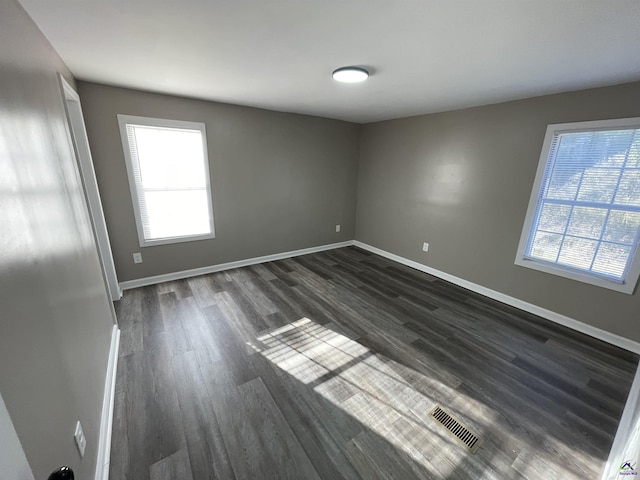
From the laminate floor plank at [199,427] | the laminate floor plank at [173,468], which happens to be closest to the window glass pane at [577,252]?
the laminate floor plank at [199,427]

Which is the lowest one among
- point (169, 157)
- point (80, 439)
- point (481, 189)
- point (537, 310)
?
point (537, 310)

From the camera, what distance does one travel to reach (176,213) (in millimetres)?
3309

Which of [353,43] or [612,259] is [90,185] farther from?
[612,259]

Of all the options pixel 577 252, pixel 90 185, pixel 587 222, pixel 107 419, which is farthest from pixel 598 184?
pixel 90 185

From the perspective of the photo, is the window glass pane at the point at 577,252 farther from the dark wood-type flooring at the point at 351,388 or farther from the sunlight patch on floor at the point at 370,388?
the sunlight patch on floor at the point at 370,388

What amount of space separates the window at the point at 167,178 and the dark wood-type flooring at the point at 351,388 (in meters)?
0.90

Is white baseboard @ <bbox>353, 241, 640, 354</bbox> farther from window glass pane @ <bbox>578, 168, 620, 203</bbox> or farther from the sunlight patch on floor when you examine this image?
the sunlight patch on floor

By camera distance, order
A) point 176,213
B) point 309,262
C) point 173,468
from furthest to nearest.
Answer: point 309,262 → point 176,213 → point 173,468

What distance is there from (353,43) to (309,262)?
10.2 feet

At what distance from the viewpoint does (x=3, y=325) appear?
689 millimetres

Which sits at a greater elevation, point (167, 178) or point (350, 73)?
point (350, 73)

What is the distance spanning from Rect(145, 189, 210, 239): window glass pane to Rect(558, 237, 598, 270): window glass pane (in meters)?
4.29

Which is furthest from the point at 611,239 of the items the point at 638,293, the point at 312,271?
the point at 312,271

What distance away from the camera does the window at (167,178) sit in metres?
2.92
